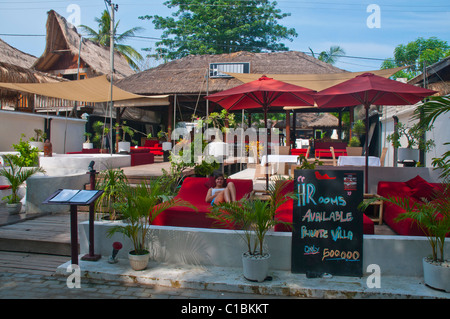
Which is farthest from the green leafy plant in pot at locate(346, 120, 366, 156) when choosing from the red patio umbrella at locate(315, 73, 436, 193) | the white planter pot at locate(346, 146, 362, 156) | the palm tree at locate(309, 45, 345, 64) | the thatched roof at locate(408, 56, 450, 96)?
the palm tree at locate(309, 45, 345, 64)

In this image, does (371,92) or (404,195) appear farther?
(371,92)

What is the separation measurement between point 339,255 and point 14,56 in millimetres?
17835

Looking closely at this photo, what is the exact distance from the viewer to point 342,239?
334cm

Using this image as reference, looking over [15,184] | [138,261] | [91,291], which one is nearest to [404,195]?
[138,261]

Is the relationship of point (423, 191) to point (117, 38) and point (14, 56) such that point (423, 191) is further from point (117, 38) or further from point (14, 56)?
point (117, 38)

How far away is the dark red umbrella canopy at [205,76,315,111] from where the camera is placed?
5.20 metres

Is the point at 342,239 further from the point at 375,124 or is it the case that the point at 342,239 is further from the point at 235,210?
the point at 375,124

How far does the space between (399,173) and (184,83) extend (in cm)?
941

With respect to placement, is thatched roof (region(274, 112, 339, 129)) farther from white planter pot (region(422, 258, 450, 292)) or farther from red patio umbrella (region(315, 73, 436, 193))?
white planter pot (region(422, 258, 450, 292))

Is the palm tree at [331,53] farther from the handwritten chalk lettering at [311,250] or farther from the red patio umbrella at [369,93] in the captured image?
the handwritten chalk lettering at [311,250]

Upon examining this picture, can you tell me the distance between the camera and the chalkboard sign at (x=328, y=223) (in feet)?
10.9

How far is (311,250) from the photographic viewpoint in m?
3.37
